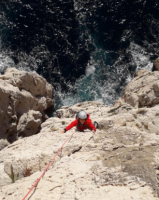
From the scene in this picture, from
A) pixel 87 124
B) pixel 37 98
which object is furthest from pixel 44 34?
pixel 87 124

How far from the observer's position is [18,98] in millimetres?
14875

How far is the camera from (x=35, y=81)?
17172 millimetres

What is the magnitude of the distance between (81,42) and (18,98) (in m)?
11.4

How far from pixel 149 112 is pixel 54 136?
4306 mm

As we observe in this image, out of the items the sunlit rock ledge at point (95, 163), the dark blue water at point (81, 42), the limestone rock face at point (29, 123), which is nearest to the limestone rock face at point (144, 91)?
the sunlit rock ledge at point (95, 163)

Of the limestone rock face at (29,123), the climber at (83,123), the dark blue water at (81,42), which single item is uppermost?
the dark blue water at (81,42)

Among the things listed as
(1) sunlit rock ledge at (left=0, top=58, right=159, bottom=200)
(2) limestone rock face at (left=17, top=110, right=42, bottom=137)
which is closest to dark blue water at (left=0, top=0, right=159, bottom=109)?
(2) limestone rock face at (left=17, top=110, right=42, bottom=137)

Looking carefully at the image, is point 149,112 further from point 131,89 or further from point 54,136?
point 131,89

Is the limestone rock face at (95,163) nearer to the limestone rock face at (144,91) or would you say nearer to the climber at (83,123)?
the climber at (83,123)

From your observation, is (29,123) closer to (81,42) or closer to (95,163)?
(95,163)

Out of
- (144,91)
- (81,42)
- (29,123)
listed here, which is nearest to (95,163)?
(144,91)

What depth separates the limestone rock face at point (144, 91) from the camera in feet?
41.8

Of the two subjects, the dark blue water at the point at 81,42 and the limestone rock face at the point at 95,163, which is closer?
the limestone rock face at the point at 95,163

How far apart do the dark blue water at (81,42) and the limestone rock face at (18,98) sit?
279cm
